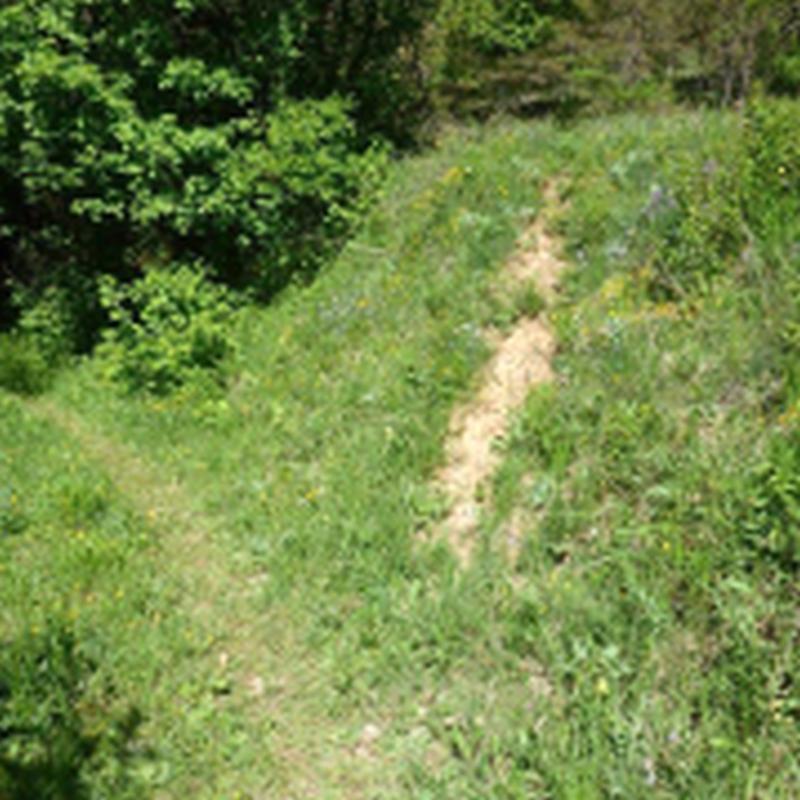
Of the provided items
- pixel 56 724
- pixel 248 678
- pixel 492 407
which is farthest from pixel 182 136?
pixel 56 724

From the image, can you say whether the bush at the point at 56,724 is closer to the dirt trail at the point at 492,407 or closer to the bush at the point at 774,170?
the dirt trail at the point at 492,407

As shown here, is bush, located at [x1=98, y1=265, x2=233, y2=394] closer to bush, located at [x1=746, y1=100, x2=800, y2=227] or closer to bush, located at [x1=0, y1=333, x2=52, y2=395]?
bush, located at [x1=0, y1=333, x2=52, y2=395]

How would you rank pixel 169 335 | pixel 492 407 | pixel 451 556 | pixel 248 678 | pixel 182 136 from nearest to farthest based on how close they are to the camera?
pixel 248 678
pixel 451 556
pixel 492 407
pixel 169 335
pixel 182 136

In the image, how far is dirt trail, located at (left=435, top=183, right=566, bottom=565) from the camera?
5309 mm

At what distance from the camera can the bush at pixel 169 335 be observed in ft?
26.3

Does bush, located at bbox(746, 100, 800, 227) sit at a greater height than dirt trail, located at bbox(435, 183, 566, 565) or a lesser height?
greater

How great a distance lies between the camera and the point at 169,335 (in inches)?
324

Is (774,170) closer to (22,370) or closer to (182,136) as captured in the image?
(182,136)

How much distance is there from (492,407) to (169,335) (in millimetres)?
3774

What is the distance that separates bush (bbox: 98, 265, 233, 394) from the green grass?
509 mm

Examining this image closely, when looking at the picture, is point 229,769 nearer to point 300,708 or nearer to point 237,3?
point 300,708

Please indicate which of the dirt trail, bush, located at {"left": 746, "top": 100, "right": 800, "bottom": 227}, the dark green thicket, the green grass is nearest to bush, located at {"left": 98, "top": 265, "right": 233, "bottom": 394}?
the green grass

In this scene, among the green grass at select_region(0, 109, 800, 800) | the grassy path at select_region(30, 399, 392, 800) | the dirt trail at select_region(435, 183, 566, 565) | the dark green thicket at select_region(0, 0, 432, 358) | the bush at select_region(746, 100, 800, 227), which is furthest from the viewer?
the dark green thicket at select_region(0, 0, 432, 358)

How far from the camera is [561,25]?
11523mm
